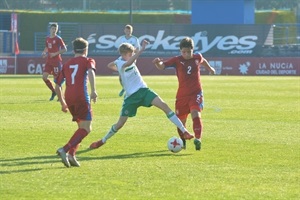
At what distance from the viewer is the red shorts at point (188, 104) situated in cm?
1426

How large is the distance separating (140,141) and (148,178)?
4.25 meters

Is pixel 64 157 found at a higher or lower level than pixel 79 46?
lower

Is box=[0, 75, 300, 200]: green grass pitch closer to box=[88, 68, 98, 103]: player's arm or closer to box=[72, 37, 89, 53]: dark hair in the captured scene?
box=[88, 68, 98, 103]: player's arm

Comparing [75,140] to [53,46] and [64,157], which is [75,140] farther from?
[53,46]

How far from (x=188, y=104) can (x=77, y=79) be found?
2.73 meters

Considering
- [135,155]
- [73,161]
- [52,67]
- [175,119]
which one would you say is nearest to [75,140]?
[73,161]

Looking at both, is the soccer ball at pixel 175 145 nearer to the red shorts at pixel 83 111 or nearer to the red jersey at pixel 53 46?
the red shorts at pixel 83 111

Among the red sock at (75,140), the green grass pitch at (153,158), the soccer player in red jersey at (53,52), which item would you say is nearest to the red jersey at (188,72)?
the green grass pitch at (153,158)

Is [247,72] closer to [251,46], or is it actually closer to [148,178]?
[251,46]

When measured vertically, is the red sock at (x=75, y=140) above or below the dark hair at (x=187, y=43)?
below

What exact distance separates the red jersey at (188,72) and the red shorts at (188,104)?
8 centimetres

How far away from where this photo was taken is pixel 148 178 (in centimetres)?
1081

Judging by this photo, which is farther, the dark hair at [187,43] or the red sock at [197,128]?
the dark hair at [187,43]

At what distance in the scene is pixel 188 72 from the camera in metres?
14.4
